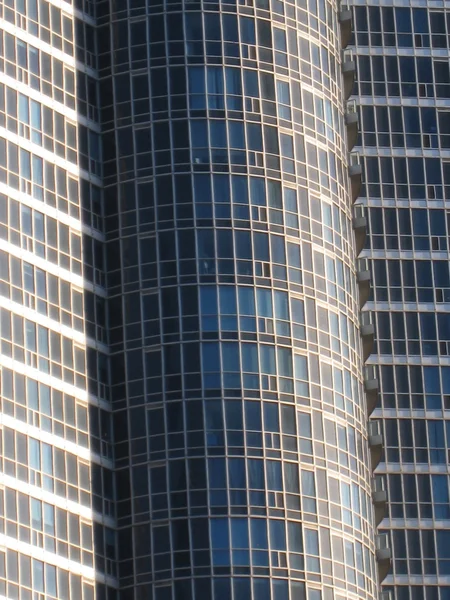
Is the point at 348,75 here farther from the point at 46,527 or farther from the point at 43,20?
the point at 46,527

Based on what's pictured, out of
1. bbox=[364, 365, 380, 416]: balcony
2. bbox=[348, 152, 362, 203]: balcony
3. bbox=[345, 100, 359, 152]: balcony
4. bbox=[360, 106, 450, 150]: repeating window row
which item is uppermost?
bbox=[360, 106, 450, 150]: repeating window row

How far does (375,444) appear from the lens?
130 m

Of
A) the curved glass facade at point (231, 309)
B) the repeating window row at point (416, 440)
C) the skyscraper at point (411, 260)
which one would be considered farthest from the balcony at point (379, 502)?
the repeating window row at point (416, 440)

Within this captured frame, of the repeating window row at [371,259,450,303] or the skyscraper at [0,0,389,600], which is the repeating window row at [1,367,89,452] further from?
the repeating window row at [371,259,450,303]

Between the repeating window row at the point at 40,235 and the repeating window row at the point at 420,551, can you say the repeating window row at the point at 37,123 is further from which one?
the repeating window row at the point at 420,551

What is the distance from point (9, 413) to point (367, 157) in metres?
39.9

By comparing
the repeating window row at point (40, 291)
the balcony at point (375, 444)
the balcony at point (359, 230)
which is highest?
the balcony at point (359, 230)

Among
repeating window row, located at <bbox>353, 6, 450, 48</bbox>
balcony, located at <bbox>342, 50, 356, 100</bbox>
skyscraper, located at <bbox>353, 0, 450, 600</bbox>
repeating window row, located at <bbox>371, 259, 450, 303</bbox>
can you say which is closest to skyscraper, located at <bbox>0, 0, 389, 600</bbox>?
balcony, located at <bbox>342, 50, 356, 100</bbox>

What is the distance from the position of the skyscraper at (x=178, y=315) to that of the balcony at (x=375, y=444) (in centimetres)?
18

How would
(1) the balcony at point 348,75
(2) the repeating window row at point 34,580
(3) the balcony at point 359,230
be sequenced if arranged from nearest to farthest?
(2) the repeating window row at point 34,580 → (3) the balcony at point 359,230 → (1) the balcony at point 348,75

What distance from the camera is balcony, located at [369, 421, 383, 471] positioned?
5118 inches

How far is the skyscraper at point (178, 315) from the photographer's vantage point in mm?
116062

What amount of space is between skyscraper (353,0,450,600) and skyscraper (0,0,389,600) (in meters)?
9.11

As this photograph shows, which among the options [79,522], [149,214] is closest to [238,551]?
[79,522]
